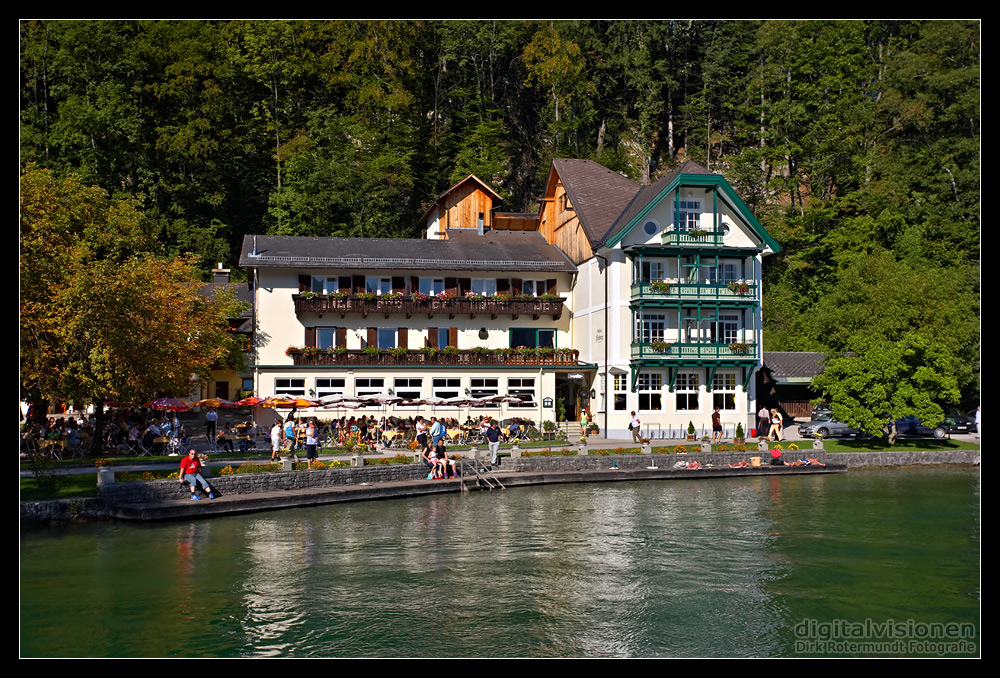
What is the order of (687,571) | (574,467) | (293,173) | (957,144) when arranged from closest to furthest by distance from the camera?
(687,571)
(574,467)
(957,144)
(293,173)

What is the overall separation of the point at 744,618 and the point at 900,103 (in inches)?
2503

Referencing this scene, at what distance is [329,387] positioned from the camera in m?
52.8

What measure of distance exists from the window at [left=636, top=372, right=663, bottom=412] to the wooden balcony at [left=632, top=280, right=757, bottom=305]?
4.39 metres

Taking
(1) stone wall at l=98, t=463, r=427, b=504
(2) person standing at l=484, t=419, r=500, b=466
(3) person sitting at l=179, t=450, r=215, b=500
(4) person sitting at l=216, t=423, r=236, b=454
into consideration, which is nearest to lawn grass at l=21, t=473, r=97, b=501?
(1) stone wall at l=98, t=463, r=427, b=504

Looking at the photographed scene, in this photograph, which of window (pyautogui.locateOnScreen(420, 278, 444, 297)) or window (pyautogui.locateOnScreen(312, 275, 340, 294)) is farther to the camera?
window (pyautogui.locateOnScreen(420, 278, 444, 297))

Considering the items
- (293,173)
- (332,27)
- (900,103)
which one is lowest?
(293,173)

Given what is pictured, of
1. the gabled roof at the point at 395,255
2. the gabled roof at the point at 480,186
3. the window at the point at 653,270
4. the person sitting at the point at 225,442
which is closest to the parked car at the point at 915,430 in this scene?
the window at the point at 653,270

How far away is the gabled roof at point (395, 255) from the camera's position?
54.1 metres

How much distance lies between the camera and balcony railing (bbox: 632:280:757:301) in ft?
168

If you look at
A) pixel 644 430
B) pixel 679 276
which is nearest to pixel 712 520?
pixel 644 430

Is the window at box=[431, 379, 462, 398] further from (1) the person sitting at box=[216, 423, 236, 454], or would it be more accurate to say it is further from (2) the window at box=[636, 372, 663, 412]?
(1) the person sitting at box=[216, 423, 236, 454]

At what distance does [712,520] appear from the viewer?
1214 inches
